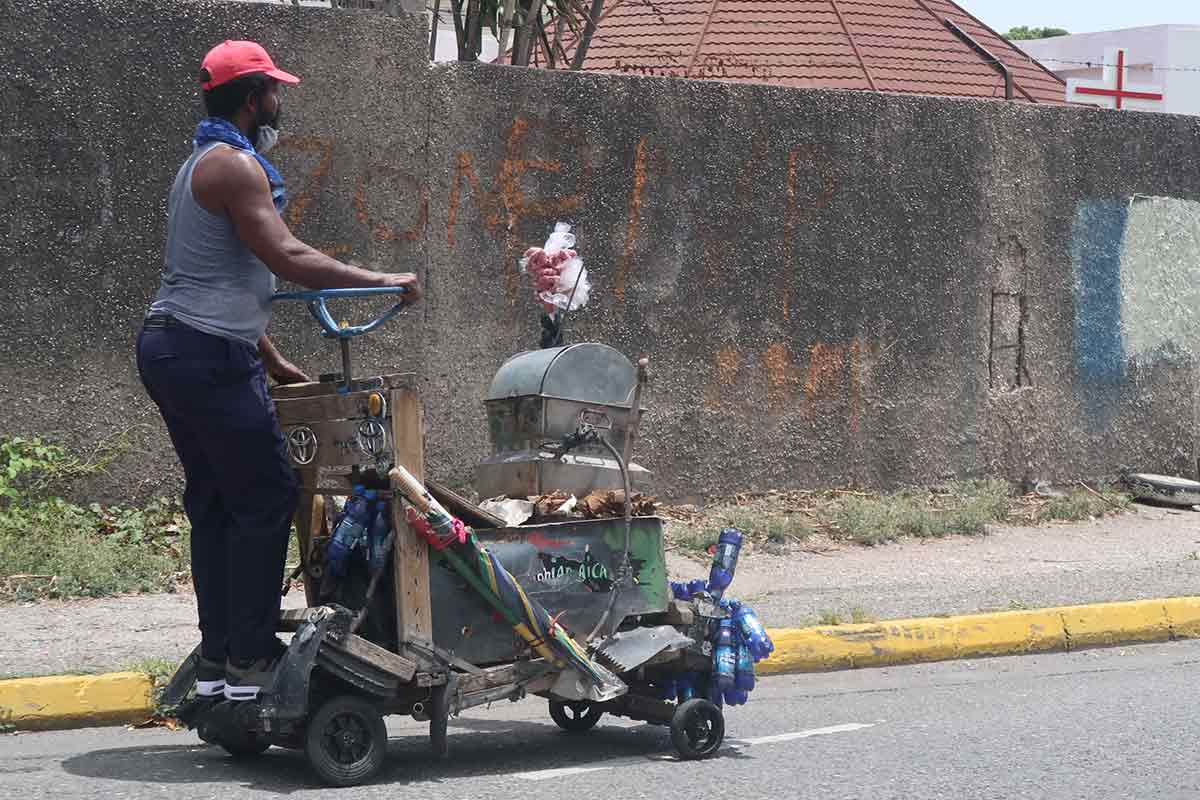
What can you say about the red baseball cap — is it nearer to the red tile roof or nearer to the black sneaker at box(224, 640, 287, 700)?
the black sneaker at box(224, 640, 287, 700)

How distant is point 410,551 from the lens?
4.47m

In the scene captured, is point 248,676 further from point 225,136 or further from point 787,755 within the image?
point 787,755

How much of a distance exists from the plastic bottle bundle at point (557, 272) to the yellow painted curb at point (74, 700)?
198cm

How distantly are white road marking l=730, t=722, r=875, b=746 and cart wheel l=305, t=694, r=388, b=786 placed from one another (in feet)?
4.40

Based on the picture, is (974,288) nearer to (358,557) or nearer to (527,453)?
(527,453)

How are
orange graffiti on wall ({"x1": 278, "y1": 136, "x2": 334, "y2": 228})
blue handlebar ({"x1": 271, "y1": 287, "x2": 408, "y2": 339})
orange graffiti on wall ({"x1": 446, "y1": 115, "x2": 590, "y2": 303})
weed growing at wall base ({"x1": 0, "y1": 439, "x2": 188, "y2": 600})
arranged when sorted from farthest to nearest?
orange graffiti on wall ({"x1": 446, "y1": 115, "x2": 590, "y2": 303})
orange graffiti on wall ({"x1": 278, "y1": 136, "x2": 334, "y2": 228})
weed growing at wall base ({"x1": 0, "y1": 439, "x2": 188, "y2": 600})
blue handlebar ({"x1": 271, "y1": 287, "x2": 408, "y2": 339})

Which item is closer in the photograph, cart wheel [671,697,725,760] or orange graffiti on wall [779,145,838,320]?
cart wheel [671,697,725,760]

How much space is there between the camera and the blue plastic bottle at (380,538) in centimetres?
448

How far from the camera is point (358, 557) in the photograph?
4598 mm

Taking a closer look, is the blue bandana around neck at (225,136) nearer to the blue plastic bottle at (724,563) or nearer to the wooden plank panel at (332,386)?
the wooden plank panel at (332,386)

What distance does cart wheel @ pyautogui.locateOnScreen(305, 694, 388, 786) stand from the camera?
440 cm

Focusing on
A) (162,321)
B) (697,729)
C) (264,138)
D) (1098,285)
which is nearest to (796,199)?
(1098,285)

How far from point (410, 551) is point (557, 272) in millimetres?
1544

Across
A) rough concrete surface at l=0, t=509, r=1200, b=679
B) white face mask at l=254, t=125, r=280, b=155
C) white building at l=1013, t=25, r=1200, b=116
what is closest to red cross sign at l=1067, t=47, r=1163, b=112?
white building at l=1013, t=25, r=1200, b=116
